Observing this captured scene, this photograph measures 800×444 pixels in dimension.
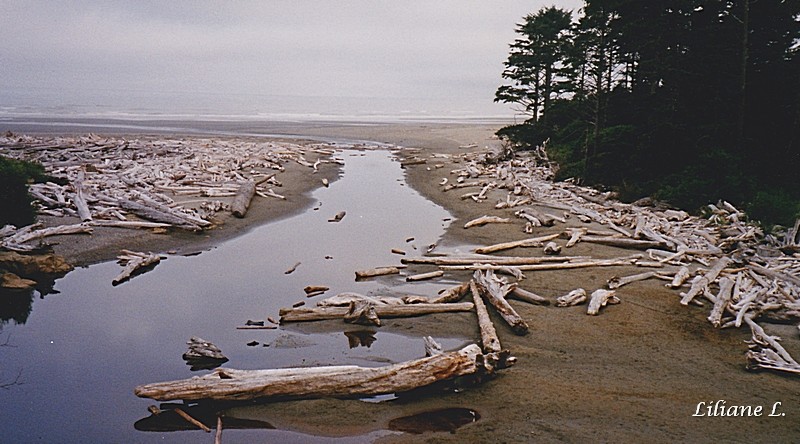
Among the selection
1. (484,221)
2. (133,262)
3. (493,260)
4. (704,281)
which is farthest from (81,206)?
(704,281)

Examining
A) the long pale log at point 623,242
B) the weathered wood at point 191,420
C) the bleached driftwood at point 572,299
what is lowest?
the weathered wood at point 191,420

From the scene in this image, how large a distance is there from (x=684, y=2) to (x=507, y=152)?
1447cm

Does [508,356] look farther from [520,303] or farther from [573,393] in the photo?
[520,303]

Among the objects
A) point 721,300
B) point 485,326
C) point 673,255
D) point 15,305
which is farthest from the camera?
point 673,255

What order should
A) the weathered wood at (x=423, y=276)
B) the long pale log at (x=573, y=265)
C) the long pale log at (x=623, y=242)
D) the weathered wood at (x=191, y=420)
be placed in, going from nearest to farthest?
1. the weathered wood at (x=191, y=420)
2. the weathered wood at (x=423, y=276)
3. the long pale log at (x=573, y=265)
4. the long pale log at (x=623, y=242)

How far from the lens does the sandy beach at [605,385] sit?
633 centimetres

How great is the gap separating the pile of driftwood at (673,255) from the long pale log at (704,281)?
0.02 meters

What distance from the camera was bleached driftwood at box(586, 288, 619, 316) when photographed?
10.0m

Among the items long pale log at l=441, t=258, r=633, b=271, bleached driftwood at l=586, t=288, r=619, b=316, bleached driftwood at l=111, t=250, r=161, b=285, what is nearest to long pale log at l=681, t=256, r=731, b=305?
bleached driftwood at l=586, t=288, r=619, b=316

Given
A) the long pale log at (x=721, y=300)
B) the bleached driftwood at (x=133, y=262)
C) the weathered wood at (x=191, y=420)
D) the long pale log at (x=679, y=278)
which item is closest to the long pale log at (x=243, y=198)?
the bleached driftwood at (x=133, y=262)

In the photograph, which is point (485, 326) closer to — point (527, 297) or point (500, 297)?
point (500, 297)

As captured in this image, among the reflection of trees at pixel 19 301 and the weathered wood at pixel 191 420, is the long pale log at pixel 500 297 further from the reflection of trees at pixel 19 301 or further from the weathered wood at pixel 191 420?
the reflection of trees at pixel 19 301

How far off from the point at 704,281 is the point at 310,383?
25.9ft

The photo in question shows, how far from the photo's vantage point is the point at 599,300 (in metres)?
10.2
